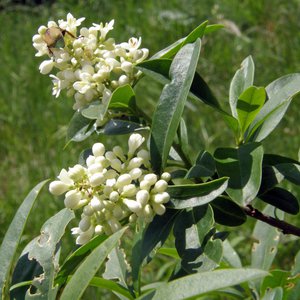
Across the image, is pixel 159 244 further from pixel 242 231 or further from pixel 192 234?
pixel 242 231

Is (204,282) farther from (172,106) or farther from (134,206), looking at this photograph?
(172,106)

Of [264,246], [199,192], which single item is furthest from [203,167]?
[264,246]

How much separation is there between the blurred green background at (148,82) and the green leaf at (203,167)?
67.8 inches

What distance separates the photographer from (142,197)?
2.76 ft

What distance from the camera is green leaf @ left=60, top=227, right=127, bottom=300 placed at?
0.78 metres

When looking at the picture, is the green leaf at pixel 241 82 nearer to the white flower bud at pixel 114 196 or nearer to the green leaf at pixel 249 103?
the green leaf at pixel 249 103

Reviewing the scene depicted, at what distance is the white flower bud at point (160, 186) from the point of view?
2.82ft

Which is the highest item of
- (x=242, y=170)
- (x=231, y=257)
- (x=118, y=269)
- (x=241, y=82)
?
(x=241, y=82)

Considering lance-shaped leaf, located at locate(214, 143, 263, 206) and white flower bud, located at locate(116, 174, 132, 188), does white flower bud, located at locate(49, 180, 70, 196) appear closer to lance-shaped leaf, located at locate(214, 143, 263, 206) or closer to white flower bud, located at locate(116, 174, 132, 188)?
white flower bud, located at locate(116, 174, 132, 188)

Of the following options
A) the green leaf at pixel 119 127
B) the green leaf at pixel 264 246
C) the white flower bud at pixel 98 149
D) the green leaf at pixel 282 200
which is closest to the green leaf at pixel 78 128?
the green leaf at pixel 119 127

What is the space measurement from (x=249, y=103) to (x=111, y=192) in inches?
10.2

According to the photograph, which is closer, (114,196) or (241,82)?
(114,196)

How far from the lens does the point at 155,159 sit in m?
0.93

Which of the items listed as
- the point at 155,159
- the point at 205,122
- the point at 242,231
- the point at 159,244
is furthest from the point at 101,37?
the point at 205,122
